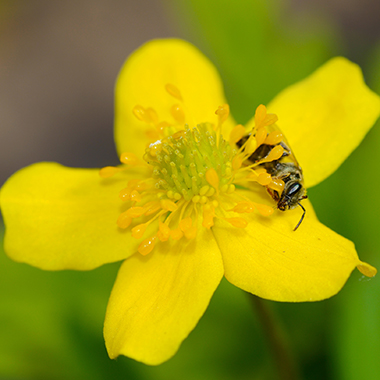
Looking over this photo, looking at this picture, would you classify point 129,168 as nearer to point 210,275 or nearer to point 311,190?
point 210,275

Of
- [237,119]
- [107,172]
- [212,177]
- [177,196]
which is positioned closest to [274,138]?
[212,177]

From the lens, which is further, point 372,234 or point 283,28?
point 283,28

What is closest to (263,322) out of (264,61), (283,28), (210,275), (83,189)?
(210,275)

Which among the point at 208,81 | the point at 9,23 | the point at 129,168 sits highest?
the point at 9,23

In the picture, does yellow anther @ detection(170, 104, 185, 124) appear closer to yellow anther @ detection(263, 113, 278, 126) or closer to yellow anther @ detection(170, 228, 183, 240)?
yellow anther @ detection(263, 113, 278, 126)

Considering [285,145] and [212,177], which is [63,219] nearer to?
[212,177]
